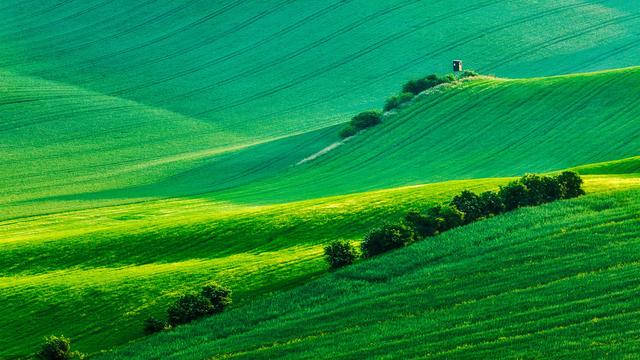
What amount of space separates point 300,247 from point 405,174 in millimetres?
24130

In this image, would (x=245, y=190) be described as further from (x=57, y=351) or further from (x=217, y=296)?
(x=57, y=351)

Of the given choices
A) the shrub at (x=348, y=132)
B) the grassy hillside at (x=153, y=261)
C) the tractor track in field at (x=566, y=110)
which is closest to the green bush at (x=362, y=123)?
the shrub at (x=348, y=132)

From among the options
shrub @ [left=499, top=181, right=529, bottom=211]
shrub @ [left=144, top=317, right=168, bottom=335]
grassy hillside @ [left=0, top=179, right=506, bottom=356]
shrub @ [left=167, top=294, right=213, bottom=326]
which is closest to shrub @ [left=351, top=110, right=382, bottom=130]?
grassy hillside @ [left=0, top=179, right=506, bottom=356]

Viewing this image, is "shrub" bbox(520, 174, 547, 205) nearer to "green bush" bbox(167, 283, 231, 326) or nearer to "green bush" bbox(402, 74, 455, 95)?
"green bush" bbox(167, 283, 231, 326)

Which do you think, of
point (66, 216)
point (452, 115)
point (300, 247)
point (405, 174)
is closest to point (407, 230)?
point (300, 247)

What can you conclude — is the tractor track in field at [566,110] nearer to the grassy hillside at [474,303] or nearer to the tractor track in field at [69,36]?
the grassy hillside at [474,303]

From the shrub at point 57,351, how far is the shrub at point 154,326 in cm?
245

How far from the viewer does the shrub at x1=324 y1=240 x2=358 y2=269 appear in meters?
36.6

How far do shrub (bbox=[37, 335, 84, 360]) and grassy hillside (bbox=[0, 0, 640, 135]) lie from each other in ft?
183

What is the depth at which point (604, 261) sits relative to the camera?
99.3 feet

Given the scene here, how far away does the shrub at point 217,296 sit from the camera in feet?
116

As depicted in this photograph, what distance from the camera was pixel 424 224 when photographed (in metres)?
38.1

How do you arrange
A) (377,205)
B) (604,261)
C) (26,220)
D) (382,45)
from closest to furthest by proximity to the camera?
(604,261) < (377,205) < (26,220) < (382,45)

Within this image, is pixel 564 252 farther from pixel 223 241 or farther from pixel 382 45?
pixel 382 45
